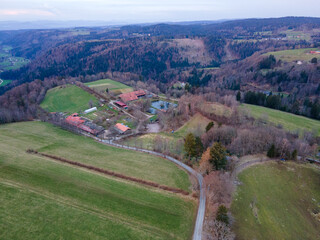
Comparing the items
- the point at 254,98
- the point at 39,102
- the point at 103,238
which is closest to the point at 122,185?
the point at 103,238

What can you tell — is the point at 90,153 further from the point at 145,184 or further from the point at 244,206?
the point at 244,206

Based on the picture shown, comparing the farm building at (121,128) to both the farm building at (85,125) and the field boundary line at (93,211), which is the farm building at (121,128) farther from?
the field boundary line at (93,211)

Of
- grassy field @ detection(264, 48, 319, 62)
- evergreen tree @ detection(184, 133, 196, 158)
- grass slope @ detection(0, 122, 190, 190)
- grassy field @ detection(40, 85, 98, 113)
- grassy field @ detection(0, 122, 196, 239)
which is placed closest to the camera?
grassy field @ detection(0, 122, 196, 239)

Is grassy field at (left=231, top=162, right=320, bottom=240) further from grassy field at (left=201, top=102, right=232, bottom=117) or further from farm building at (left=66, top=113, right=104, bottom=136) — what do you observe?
farm building at (left=66, top=113, right=104, bottom=136)

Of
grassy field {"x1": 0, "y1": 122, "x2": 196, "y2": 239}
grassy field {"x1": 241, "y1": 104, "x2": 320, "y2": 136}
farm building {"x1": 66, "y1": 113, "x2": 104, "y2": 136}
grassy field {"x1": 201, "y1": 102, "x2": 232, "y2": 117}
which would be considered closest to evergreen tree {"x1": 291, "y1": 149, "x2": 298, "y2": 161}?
grassy field {"x1": 241, "y1": 104, "x2": 320, "y2": 136}

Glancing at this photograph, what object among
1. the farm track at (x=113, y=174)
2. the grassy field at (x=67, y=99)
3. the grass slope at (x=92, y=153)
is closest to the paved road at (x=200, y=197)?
the grass slope at (x=92, y=153)
